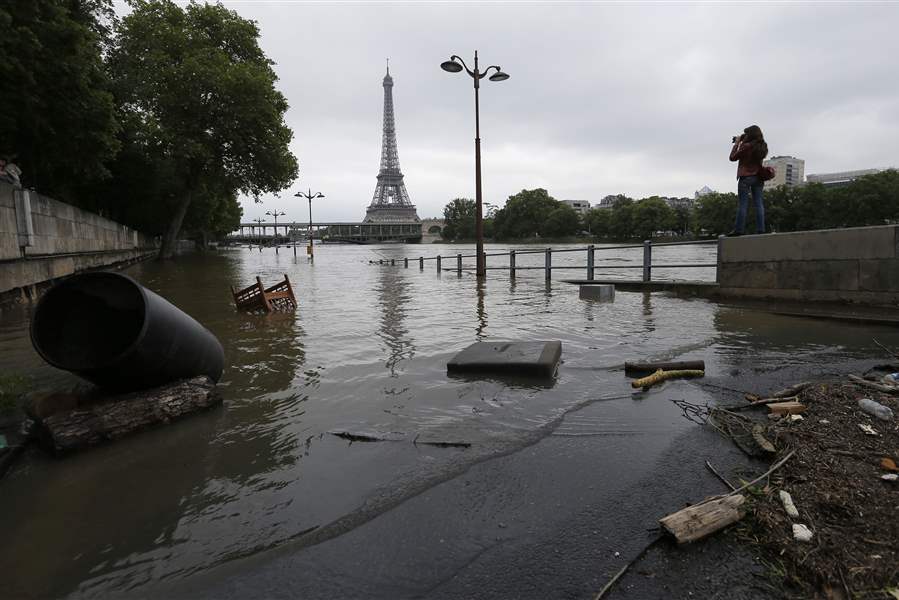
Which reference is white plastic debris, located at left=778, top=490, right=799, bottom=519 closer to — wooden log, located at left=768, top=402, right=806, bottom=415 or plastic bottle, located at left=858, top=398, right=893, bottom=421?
wooden log, located at left=768, top=402, right=806, bottom=415

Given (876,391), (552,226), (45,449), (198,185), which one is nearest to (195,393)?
(45,449)

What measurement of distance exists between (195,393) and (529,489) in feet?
9.65

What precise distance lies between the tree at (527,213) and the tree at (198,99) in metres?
96.3

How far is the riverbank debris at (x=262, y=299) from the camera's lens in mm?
10617

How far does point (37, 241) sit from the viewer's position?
41.8 feet

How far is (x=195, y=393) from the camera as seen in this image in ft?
14.2

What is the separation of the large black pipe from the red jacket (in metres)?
10.2

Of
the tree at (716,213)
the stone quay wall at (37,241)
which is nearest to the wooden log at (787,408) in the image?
the stone quay wall at (37,241)

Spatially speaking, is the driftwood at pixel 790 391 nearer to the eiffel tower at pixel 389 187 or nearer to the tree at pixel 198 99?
the tree at pixel 198 99

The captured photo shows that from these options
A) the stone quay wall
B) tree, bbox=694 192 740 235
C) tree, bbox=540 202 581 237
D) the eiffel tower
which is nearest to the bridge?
the eiffel tower

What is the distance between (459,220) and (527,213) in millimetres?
30872

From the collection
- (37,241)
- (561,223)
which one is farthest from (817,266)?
(561,223)

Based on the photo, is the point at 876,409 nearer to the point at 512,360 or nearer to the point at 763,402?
the point at 763,402

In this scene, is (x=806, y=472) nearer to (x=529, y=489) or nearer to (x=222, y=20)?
(x=529, y=489)
